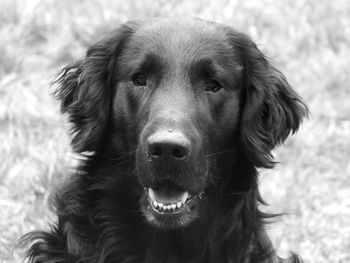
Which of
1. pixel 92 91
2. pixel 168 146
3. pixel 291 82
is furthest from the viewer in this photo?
pixel 291 82

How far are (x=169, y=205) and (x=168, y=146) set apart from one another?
0.39 metres

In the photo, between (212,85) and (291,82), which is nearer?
(212,85)

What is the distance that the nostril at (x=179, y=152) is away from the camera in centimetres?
406

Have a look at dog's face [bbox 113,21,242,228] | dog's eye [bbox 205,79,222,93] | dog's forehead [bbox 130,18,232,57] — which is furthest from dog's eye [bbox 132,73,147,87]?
dog's eye [bbox 205,79,222,93]

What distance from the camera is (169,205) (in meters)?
4.29

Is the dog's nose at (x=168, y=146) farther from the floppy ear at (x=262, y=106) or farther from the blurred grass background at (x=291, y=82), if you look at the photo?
the blurred grass background at (x=291, y=82)

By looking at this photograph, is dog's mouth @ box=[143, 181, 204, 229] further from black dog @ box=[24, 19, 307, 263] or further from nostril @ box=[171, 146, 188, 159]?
nostril @ box=[171, 146, 188, 159]

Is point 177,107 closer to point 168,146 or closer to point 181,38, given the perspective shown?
point 168,146

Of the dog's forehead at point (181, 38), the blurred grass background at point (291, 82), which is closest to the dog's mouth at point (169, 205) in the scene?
the dog's forehead at point (181, 38)

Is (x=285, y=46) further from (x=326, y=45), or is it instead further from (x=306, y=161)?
(x=306, y=161)

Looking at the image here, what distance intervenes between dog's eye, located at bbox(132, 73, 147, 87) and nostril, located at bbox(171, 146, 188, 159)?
0.53 metres

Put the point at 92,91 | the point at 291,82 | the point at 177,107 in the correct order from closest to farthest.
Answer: the point at 177,107
the point at 92,91
the point at 291,82

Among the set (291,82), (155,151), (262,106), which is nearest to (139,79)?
(155,151)

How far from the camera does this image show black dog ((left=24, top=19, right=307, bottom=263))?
4.43 meters
